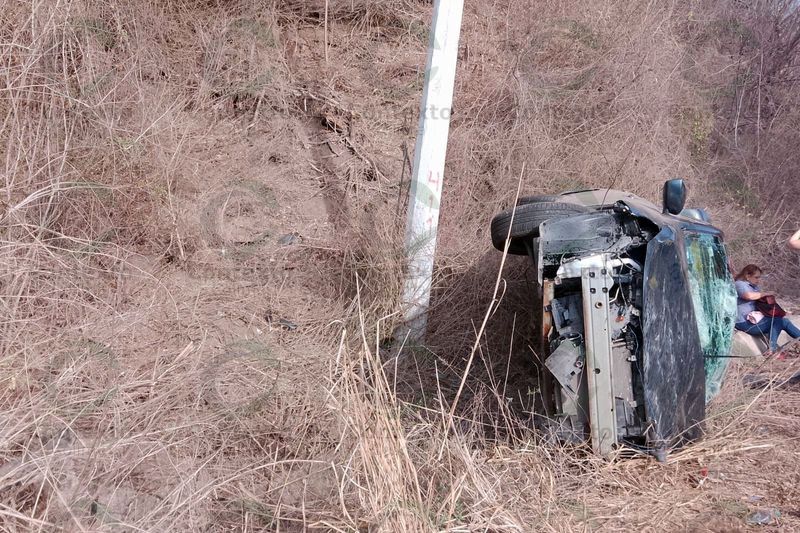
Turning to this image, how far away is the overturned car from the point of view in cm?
366

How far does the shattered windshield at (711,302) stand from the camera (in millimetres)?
4255

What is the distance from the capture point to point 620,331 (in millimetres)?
3744

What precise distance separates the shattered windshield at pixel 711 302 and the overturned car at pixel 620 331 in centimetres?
3

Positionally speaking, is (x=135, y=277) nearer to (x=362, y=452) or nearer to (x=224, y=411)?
(x=224, y=411)

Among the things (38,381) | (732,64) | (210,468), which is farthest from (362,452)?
(732,64)

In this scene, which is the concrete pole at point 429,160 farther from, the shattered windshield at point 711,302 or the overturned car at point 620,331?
the shattered windshield at point 711,302

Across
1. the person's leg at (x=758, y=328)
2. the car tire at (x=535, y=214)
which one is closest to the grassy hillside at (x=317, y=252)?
the person's leg at (x=758, y=328)

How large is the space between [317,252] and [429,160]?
1.74m

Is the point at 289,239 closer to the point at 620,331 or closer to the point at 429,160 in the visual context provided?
the point at 429,160

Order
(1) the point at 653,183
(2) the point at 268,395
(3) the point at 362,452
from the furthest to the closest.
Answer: (1) the point at 653,183 < (2) the point at 268,395 < (3) the point at 362,452

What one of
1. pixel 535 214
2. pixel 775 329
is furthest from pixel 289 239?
pixel 775 329

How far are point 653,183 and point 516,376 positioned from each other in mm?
4394

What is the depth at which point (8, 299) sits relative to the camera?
15.0 ft

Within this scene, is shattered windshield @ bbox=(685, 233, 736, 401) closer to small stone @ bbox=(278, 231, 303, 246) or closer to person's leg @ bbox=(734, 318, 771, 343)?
person's leg @ bbox=(734, 318, 771, 343)
